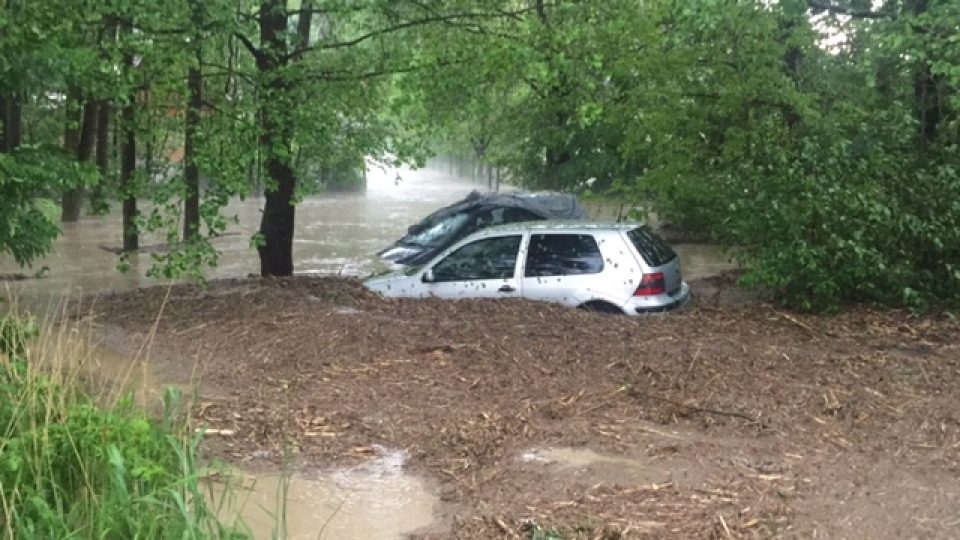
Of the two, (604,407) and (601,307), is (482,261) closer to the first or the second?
(601,307)

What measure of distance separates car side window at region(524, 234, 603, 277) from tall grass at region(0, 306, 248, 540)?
17.8 ft

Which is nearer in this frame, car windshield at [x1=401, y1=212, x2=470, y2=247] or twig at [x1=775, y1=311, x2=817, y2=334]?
twig at [x1=775, y1=311, x2=817, y2=334]

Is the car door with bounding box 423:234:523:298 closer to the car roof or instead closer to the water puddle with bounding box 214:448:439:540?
the car roof

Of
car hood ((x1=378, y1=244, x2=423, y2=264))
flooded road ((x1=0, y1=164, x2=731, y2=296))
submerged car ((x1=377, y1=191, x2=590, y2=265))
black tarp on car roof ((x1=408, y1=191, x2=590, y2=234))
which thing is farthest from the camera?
flooded road ((x1=0, y1=164, x2=731, y2=296))

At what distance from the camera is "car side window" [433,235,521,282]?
10.3 m

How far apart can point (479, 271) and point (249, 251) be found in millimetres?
12988

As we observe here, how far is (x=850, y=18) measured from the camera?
1294 centimetres

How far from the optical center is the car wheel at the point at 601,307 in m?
9.80

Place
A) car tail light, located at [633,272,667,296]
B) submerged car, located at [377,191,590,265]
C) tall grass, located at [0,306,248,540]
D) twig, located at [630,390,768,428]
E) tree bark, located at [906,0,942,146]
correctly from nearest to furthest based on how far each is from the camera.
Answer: tall grass, located at [0,306,248,540]
twig, located at [630,390,768,428]
car tail light, located at [633,272,667,296]
tree bark, located at [906,0,942,146]
submerged car, located at [377,191,590,265]

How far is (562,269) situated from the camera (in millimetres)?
10055

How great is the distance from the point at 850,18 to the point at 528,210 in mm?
5662

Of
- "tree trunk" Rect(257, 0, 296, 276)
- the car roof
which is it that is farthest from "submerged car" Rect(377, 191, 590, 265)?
the car roof

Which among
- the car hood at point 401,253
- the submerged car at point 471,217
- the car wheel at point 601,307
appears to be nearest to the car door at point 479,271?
the car wheel at point 601,307

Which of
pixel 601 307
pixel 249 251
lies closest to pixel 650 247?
pixel 601 307
